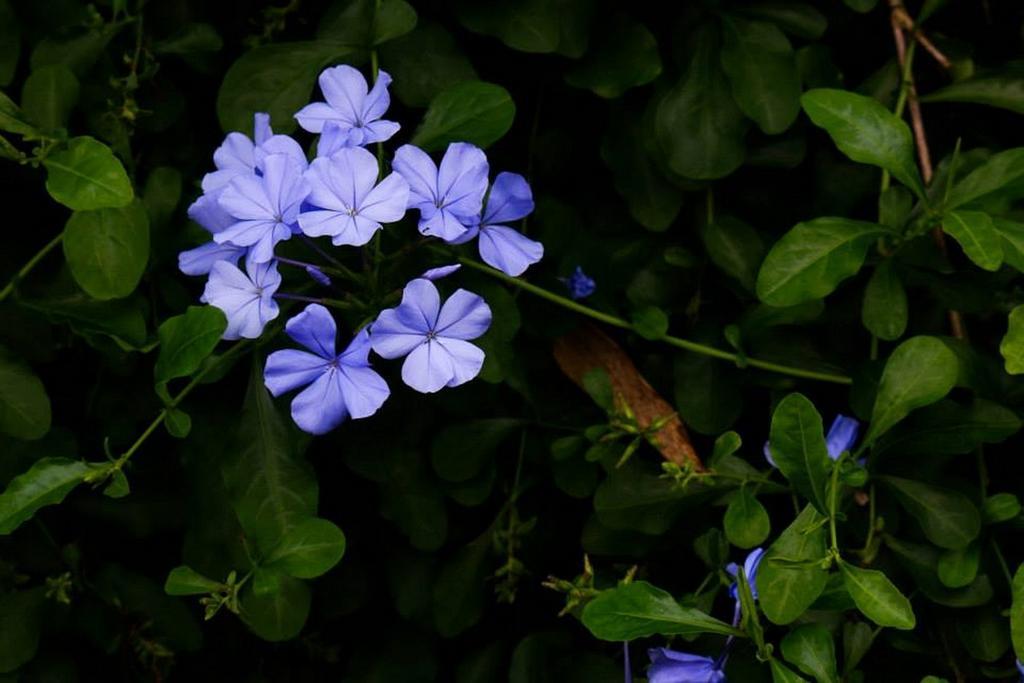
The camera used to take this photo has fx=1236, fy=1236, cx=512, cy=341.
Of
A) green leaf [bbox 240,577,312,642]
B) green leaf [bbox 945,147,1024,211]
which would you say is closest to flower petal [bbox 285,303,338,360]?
green leaf [bbox 240,577,312,642]

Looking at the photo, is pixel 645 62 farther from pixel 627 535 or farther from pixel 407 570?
pixel 407 570

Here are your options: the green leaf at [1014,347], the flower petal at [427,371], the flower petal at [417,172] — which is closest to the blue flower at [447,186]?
the flower petal at [417,172]

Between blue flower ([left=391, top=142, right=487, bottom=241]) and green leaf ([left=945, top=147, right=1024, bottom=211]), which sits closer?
blue flower ([left=391, top=142, right=487, bottom=241])

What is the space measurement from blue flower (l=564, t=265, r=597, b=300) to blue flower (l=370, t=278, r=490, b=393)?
33cm

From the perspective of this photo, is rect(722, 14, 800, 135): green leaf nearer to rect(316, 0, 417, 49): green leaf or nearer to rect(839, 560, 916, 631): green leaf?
rect(316, 0, 417, 49): green leaf

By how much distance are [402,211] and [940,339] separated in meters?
0.62

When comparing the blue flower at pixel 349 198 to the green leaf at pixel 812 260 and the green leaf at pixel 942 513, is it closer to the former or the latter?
the green leaf at pixel 812 260

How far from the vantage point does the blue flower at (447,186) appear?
1108 millimetres

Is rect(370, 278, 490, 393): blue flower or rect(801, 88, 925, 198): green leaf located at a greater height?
rect(801, 88, 925, 198): green leaf

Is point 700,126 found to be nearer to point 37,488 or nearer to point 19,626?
point 37,488

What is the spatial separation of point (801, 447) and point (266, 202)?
0.54 meters

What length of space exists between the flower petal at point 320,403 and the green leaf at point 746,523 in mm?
387

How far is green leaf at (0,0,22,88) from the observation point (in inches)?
54.4

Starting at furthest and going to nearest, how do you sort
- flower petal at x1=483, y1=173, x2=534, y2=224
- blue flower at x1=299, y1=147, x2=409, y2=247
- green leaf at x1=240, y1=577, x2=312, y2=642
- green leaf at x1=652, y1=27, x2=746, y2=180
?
1. green leaf at x1=652, y1=27, x2=746, y2=180
2. green leaf at x1=240, y1=577, x2=312, y2=642
3. flower petal at x1=483, y1=173, x2=534, y2=224
4. blue flower at x1=299, y1=147, x2=409, y2=247
